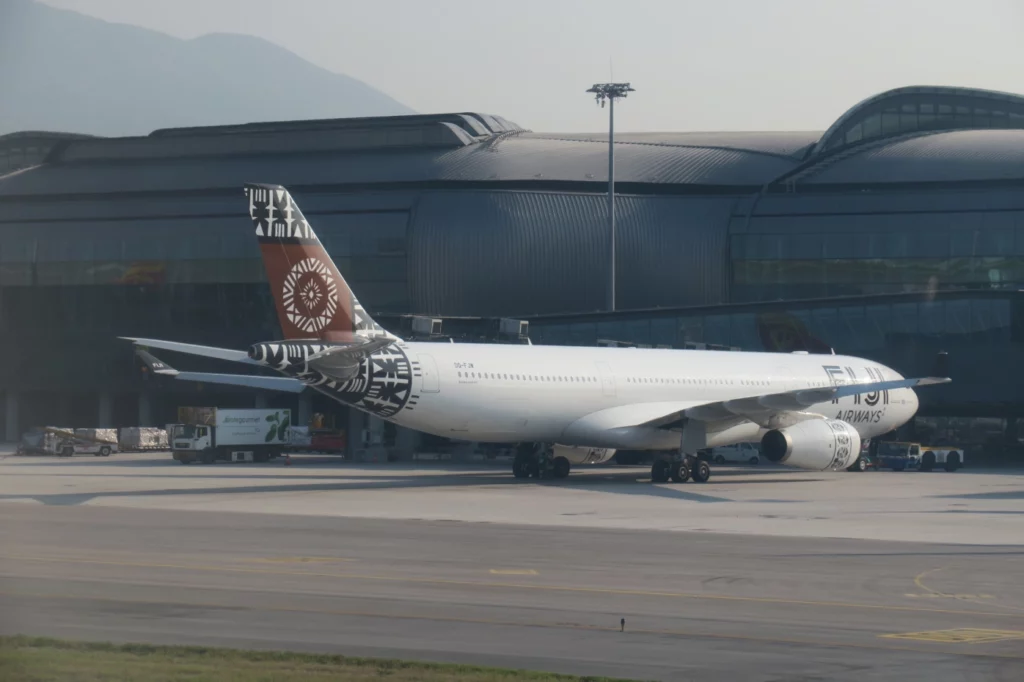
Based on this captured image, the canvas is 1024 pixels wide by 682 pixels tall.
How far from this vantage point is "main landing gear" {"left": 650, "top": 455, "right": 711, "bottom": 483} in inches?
1615

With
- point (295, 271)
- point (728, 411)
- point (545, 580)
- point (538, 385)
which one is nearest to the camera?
point (545, 580)

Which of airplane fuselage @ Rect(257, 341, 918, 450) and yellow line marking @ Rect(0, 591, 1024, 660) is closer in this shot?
yellow line marking @ Rect(0, 591, 1024, 660)

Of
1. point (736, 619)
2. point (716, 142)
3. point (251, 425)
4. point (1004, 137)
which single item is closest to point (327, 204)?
point (251, 425)

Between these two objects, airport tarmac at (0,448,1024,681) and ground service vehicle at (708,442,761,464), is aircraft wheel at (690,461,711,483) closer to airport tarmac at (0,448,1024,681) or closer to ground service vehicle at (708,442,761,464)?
airport tarmac at (0,448,1024,681)

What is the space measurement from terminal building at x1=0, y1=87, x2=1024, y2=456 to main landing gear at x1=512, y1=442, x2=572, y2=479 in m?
22.3

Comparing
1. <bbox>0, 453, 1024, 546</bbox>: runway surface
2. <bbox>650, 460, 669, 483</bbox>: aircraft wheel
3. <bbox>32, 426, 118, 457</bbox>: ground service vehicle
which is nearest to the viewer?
<bbox>0, 453, 1024, 546</bbox>: runway surface

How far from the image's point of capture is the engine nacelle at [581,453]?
4266 cm

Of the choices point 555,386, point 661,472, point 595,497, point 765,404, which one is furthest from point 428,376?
point 765,404

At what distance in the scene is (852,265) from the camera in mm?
72000

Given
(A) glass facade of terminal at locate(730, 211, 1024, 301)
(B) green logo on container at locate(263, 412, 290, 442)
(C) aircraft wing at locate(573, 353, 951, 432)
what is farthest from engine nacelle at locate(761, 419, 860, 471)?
(A) glass facade of terminal at locate(730, 211, 1024, 301)

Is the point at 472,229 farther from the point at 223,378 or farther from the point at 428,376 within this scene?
the point at 428,376

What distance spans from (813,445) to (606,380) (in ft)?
22.6

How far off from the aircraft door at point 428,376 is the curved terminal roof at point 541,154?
138 ft

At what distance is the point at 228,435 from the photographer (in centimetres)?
5831
